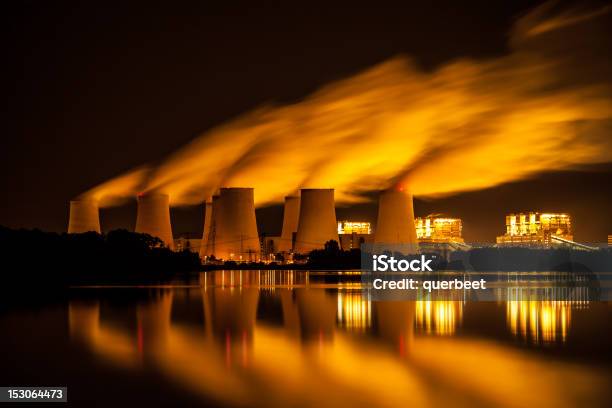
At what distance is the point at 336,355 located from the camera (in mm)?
13195

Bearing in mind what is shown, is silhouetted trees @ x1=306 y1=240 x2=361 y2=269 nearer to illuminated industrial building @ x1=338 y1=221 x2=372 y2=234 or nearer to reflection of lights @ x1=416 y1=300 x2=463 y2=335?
illuminated industrial building @ x1=338 y1=221 x2=372 y2=234

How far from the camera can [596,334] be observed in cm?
1627

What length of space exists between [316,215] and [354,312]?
42.6 m

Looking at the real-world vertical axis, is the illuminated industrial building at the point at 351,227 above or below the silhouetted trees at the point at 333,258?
above

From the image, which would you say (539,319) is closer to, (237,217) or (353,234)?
(237,217)

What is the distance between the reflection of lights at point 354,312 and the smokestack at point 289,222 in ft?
165

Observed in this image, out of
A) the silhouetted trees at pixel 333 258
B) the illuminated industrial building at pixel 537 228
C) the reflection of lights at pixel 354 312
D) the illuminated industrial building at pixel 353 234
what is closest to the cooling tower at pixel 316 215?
the silhouetted trees at pixel 333 258

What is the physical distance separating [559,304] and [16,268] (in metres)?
23.9

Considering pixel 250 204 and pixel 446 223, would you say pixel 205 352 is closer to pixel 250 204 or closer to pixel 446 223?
pixel 250 204

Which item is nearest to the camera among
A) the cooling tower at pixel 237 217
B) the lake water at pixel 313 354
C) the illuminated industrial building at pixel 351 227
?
the lake water at pixel 313 354

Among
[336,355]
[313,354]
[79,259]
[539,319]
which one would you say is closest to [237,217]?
[79,259]

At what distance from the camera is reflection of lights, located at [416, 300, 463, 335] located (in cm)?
1721

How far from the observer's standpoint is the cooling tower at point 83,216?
64125mm

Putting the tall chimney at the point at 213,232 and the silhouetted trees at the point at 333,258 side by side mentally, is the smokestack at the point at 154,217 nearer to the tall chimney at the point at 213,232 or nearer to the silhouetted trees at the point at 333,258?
the tall chimney at the point at 213,232
